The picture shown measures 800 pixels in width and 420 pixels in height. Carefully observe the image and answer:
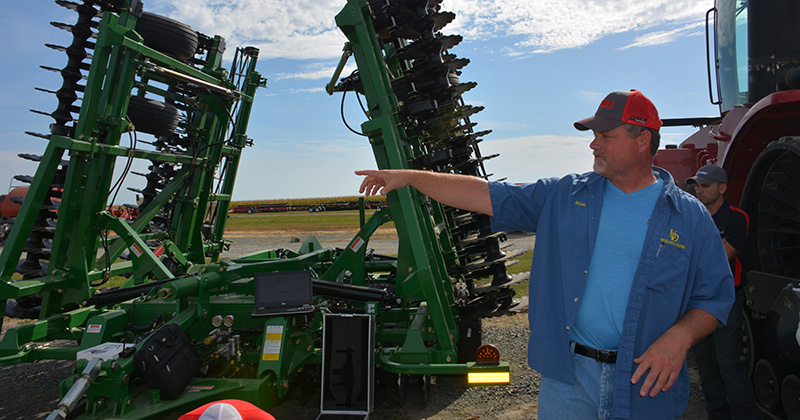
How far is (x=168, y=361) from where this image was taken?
370cm

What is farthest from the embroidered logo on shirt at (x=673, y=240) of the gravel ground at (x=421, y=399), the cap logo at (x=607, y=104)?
the gravel ground at (x=421, y=399)

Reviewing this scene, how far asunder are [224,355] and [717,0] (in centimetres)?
616

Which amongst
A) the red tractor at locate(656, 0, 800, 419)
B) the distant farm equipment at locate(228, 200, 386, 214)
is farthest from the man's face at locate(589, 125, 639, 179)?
the distant farm equipment at locate(228, 200, 386, 214)

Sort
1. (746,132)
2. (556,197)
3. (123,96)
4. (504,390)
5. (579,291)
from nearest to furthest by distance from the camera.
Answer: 1. (579,291)
2. (556,197)
3. (746,132)
4. (504,390)
5. (123,96)

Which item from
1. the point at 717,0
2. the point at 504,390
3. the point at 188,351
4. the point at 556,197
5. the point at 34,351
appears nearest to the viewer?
the point at 556,197

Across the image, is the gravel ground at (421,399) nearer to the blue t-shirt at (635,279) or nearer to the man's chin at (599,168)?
the blue t-shirt at (635,279)

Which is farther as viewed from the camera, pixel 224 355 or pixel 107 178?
pixel 107 178

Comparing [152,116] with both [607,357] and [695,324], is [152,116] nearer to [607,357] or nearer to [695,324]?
[607,357]

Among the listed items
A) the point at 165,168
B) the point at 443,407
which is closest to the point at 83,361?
the point at 443,407

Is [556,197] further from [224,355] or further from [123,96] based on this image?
[123,96]

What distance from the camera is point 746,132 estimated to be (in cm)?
418

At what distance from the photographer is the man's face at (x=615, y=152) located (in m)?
2.39

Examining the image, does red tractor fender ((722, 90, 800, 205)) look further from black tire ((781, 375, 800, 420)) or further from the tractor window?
black tire ((781, 375, 800, 420))

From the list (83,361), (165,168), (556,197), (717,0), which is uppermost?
(717,0)
